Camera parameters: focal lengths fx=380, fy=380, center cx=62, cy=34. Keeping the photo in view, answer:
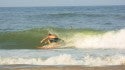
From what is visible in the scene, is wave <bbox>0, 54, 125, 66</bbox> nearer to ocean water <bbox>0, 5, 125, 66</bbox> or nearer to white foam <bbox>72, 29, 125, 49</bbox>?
ocean water <bbox>0, 5, 125, 66</bbox>

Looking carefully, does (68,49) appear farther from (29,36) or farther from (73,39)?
(29,36)

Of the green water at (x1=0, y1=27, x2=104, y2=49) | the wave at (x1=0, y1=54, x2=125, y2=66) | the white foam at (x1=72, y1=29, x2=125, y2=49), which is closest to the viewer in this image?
the wave at (x1=0, y1=54, x2=125, y2=66)

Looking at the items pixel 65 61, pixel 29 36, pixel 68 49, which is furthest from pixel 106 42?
pixel 65 61

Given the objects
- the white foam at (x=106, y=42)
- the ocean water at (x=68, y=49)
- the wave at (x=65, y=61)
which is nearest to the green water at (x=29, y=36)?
the ocean water at (x=68, y=49)

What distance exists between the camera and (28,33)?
2397 cm

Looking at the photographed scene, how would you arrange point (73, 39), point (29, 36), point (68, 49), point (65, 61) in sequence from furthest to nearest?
point (29, 36)
point (73, 39)
point (68, 49)
point (65, 61)

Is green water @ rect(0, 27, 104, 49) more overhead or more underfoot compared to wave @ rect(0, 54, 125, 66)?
more underfoot

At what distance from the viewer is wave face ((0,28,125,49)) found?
1772 cm

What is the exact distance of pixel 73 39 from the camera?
65.3 feet

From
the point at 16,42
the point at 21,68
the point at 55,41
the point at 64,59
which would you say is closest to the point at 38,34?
the point at 16,42

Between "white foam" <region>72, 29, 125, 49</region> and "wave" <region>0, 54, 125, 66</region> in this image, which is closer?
"wave" <region>0, 54, 125, 66</region>

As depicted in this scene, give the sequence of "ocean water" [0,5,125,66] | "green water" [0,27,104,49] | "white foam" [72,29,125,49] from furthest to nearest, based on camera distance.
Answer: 1. "green water" [0,27,104,49]
2. "white foam" [72,29,125,49]
3. "ocean water" [0,5,125,66]

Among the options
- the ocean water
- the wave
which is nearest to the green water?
the ocean water

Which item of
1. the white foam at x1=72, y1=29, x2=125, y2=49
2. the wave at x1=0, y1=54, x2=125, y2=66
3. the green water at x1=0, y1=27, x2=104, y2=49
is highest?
the wave at x1=0, y1=54, x2=125, y2=66
